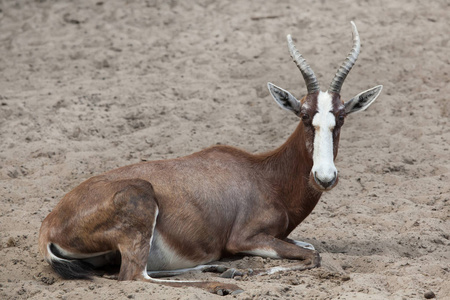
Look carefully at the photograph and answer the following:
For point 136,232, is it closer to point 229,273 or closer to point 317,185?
point 229,273

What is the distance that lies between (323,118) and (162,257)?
191cm

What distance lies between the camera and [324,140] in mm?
6113

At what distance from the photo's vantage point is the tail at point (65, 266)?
5715 mm

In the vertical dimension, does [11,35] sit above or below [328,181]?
below

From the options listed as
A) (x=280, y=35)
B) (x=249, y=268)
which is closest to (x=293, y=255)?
(x=249, y=268)

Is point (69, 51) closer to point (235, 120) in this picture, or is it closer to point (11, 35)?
point (11, 35)

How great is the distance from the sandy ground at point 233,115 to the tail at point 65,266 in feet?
0.36

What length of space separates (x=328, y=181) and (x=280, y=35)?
6.61m

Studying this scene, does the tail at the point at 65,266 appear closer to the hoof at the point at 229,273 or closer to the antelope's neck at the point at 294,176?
the hoof at the point at 229,273

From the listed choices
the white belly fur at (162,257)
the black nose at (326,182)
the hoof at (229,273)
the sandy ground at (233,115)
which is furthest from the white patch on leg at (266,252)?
the black nose at (326,182)

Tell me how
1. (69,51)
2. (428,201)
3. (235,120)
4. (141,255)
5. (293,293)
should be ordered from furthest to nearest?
(69,51) → (235,120) → (428,201) → (141,255) → (293,293)

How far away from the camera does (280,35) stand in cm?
1211

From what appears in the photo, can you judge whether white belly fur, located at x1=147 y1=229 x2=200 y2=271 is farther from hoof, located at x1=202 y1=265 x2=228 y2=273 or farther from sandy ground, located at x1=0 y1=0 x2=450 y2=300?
sandy ground, located at x1=0 y1=0 x2=450 y2=300

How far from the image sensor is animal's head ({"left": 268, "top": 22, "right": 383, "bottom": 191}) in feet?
19.7
